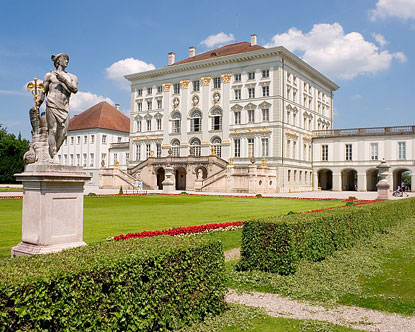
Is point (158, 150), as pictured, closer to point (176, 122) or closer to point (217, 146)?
point (176, 122)

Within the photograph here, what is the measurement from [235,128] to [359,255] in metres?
44.7

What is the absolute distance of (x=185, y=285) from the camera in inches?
207

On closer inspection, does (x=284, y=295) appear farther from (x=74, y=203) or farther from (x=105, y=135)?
(x=105, y=135)

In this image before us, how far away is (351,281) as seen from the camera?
25.7ft

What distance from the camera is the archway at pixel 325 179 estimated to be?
61037 mm

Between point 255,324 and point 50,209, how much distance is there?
3.85 m

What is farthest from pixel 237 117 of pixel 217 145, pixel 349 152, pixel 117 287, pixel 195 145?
pixel 117 287

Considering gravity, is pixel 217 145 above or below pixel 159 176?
above

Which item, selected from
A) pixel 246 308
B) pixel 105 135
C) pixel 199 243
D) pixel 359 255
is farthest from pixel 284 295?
pixel 105 135

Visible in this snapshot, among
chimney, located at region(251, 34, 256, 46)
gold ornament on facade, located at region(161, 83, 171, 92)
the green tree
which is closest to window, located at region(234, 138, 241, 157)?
gold ornament on facade, located at region(161, 83, 171, 92)

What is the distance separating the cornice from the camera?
51.1 meters

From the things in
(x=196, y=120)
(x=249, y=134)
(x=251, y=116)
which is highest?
(x=196, y=120)

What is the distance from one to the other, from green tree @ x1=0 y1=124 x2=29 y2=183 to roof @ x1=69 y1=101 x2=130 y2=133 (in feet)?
35.3

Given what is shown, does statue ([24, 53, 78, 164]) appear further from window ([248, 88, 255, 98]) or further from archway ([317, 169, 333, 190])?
archway ([317, 169, 333, 190])
